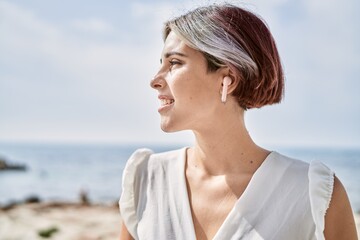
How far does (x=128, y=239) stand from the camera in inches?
88.9

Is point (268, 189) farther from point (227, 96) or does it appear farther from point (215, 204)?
point (227, 96)

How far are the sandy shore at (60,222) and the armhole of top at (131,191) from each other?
3.90 metres

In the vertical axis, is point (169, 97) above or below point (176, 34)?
below

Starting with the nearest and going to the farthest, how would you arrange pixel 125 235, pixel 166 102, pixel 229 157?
pixel 166 102, pixel 229 157, pixel 125 235

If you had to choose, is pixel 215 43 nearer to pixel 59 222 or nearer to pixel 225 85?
pixel 225 85

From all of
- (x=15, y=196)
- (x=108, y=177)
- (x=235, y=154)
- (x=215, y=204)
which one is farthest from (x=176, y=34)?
(x=108, y=177)

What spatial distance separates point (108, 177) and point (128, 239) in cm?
3118

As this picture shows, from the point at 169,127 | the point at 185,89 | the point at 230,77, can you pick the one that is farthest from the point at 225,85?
the point at 169,127

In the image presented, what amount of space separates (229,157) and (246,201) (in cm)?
19

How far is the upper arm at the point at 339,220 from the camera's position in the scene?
76.0 inches

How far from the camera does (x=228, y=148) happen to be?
2.13 metres

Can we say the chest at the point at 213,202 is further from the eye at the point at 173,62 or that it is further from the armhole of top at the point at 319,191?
the eye at the point at 173,62

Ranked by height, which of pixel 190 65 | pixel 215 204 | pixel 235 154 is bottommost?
pixel 215 204

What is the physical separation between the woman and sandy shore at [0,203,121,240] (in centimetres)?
411
